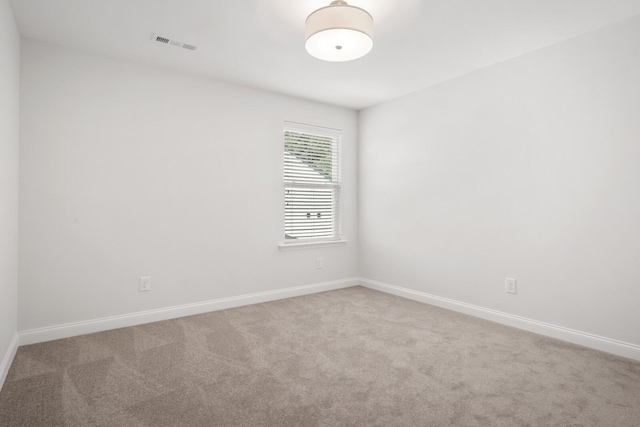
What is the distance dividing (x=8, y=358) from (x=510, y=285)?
3.94m

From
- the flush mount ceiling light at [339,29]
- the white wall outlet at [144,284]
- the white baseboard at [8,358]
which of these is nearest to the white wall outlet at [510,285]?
the flush mount ceiling light at [339,29]

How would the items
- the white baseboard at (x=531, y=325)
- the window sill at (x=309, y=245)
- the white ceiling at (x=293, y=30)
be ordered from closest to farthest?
the white ceiling at (x=293, y=30) < the white baseboard at (x=531, y=325) < the window sill at (x=309, y=245)

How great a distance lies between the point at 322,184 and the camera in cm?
450

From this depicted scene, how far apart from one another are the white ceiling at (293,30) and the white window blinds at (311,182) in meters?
0.93

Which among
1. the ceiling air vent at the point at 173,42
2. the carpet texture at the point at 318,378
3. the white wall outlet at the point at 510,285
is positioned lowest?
the carpet texture at the point at 318,378

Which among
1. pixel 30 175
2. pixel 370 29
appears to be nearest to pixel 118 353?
pixel 30 175

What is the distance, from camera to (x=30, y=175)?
2.76 metres

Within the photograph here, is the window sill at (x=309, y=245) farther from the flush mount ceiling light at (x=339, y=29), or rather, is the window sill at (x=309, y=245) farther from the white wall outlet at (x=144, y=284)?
the flush mount ceiling light at (x=339, y=29)

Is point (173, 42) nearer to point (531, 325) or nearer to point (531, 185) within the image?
point (531, 185)

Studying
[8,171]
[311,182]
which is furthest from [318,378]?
[311,182]

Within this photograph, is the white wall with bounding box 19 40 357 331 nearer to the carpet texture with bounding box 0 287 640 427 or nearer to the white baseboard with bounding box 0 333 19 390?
the white baseboard with bounding box 0 333 19 390

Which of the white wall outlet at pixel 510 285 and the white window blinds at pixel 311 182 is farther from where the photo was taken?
the white window blinds at pixel 311 182

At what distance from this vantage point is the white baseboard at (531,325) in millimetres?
2537

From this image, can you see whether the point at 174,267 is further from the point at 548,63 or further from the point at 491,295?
the point at 548,63
